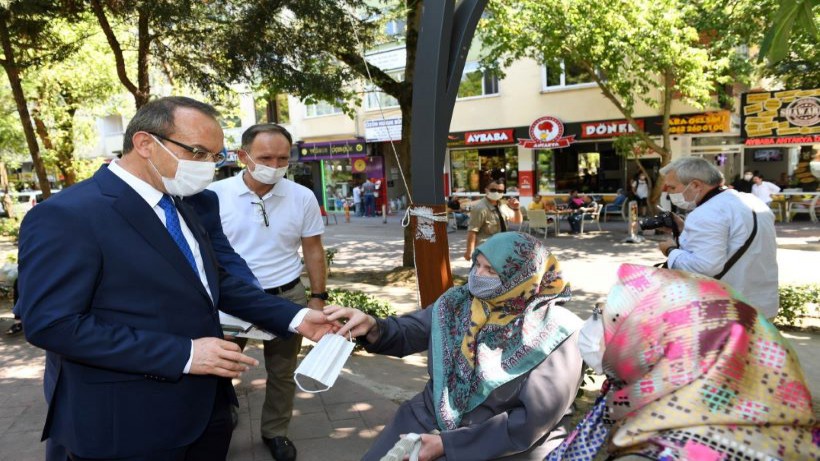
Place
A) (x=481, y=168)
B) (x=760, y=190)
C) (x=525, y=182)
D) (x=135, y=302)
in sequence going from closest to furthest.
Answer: (x=135, y=302) → (x=760, y=190) → (x=525, y=182) → (x=481, y=168)

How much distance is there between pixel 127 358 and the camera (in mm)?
1708

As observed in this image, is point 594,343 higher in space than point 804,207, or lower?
higher

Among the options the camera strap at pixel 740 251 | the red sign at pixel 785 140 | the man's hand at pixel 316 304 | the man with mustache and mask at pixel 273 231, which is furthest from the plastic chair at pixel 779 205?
the man with mustache and mask at pixel 273 231

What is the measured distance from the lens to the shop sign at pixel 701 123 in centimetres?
1656

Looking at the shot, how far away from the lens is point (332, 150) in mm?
25109

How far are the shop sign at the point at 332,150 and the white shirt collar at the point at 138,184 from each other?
22404 millimetres

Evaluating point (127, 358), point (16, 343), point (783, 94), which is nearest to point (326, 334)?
point (127, 358)

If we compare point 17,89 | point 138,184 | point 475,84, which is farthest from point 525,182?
point 138,184

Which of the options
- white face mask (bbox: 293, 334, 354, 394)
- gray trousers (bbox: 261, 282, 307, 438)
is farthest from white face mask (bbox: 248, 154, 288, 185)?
white face mask (bbox: 293, 334, 354, 394)

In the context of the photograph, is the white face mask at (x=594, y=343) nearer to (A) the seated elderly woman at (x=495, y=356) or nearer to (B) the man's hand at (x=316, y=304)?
(A) the seated elderly woman at (x=495, y=356)

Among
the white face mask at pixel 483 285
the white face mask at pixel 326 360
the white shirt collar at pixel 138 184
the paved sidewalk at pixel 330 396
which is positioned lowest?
the paved sidewalk at pixel 330 396

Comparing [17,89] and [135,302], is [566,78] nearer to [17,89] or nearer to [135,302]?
[17,89]

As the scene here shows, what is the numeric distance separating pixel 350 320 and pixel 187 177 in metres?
0.86

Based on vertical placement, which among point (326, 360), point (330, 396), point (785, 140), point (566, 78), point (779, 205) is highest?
point (566, 78)
